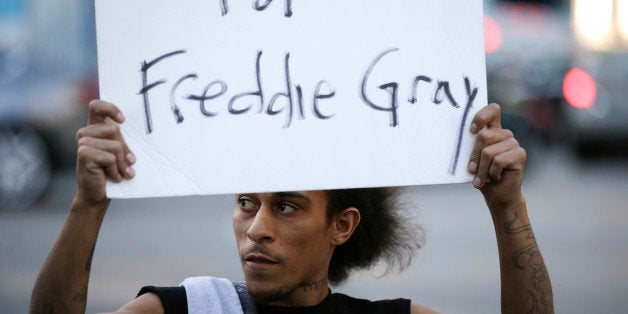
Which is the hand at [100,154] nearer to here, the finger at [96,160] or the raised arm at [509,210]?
the finger at [96,160]

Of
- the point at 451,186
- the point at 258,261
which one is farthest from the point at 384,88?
the point at 451,186

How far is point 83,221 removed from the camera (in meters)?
2.41

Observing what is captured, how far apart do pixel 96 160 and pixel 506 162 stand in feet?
3.07

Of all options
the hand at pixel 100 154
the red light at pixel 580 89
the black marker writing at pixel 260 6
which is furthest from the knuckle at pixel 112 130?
the red light at pixel 580 89

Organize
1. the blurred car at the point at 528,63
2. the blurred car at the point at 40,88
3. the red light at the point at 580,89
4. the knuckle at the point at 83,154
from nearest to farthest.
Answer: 1. the knuckle at the point at 83,154
2. the blurred car at the point at 40,88
3. the blurred car at the point at 528,63
4. the red light at the point at 580,89

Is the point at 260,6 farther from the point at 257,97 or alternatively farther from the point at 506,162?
the point at 506,162

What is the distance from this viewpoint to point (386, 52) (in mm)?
2607

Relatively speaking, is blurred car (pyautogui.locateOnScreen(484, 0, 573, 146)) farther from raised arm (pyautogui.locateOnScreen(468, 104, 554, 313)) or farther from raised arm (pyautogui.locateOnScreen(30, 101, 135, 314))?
raised arm (pyautogui.locateOnScreen(30, 101, 135, 314))

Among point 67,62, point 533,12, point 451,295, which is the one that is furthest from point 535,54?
point 451,295

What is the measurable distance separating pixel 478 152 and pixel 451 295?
4.62m

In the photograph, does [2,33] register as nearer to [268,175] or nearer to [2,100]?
[2,100]

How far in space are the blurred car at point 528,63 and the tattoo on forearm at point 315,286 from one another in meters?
9.80

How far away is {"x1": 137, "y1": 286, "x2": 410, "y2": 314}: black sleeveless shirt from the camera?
2.62 meters

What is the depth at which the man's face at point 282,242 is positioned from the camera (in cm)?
273
